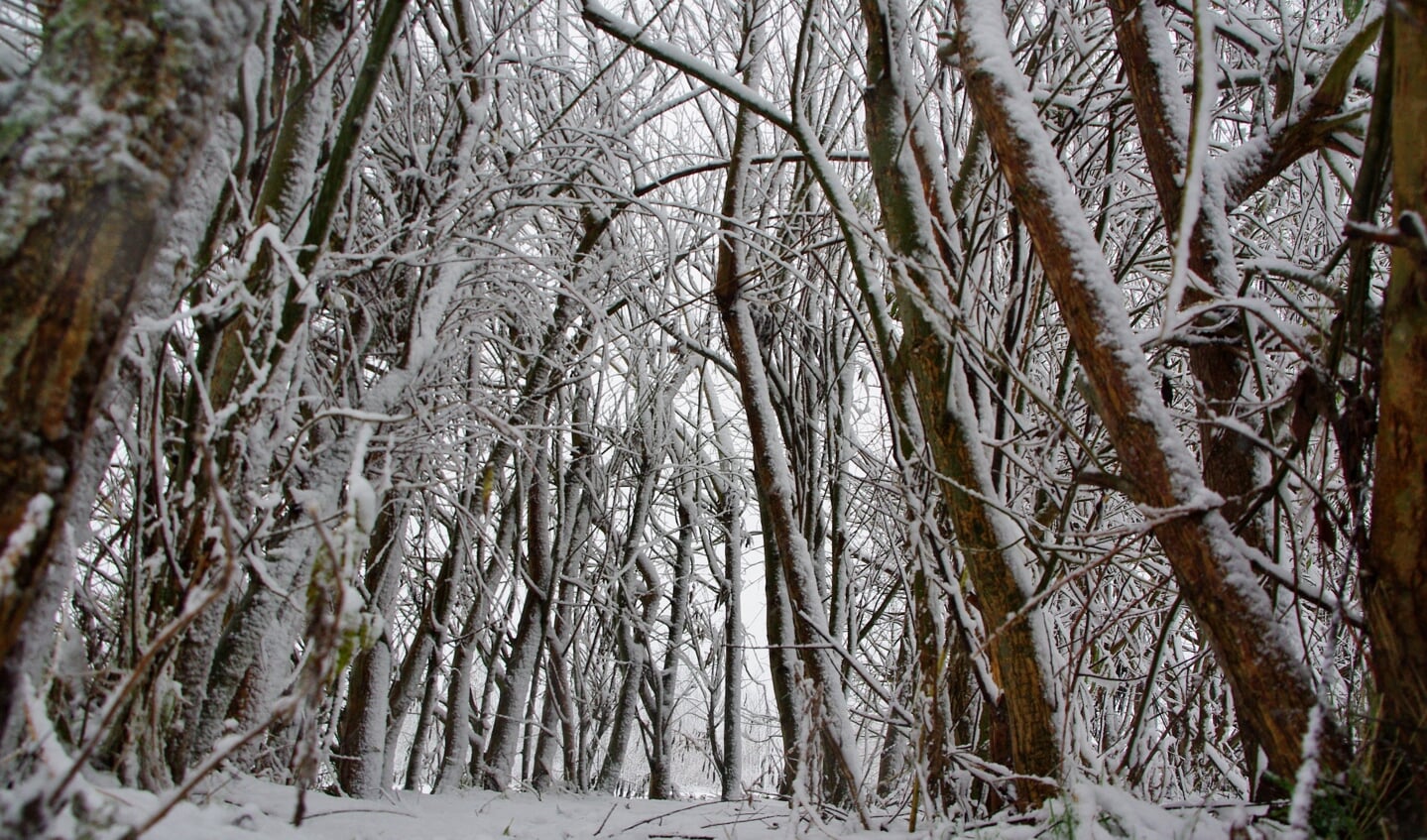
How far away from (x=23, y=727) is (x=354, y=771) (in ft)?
9.67

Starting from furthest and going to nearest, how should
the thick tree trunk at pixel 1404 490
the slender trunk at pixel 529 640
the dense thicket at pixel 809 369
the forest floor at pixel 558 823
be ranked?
the slender trunk at pixel 529 640
the forest floor at pixel 558 823
the thick tree trunk at pixel 1404 490
the dense thicket at pixel 809 369

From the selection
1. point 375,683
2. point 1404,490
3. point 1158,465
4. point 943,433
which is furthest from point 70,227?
point 375,683

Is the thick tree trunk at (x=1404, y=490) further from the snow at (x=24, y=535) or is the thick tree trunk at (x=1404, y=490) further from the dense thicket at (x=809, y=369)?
the snow at (x=24, y=535)

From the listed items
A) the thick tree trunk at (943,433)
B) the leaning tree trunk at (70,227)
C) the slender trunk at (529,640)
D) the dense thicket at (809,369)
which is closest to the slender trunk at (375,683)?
the dense thicket at (809,369)

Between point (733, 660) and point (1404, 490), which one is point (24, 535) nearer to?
point (1404, 490)

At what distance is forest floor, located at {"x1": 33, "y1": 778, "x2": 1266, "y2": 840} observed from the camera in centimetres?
127

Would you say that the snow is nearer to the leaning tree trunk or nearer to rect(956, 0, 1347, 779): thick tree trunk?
the leaning tree trunk

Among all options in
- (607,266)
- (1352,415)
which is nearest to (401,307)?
(607,266)

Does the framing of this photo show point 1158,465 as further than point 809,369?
No

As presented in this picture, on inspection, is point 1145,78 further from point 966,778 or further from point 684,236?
point 684,236

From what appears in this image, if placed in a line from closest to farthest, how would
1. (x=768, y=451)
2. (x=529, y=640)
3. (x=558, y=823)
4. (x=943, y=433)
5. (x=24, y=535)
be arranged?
(x=24, y=535) → (x=943, y=433) → (x=558, y=823) → (x=768, y=451) → (x=529, y=640)

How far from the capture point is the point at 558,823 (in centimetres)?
325

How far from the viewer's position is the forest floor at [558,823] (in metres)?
1.27

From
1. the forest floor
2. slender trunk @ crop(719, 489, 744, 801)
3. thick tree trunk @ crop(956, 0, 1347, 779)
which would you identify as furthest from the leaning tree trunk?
slender trunk @ crop(719, 489, 744, 801)
